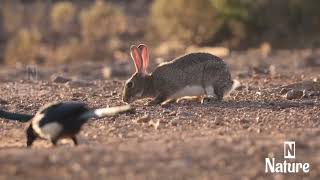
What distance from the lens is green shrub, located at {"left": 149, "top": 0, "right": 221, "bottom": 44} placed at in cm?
2547

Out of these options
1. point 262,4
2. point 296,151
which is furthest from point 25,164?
point 262,4

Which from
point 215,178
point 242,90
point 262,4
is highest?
point 262,4

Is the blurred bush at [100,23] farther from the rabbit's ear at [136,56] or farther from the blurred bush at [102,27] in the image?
the rabbit's ear at [136,56]

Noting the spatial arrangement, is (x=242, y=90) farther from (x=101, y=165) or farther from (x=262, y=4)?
(x=262, y=4)

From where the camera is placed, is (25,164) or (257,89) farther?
(257,89)

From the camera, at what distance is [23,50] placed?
84.3 ft

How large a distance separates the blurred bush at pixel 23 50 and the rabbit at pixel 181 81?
44.3ft

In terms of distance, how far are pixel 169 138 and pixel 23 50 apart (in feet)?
59.9

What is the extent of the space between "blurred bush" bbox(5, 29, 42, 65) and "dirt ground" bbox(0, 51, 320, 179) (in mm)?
10553

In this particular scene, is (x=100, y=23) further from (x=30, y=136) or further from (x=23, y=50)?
(x=30, y=136)

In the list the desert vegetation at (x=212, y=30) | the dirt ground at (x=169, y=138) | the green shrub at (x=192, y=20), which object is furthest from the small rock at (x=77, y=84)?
the green shrub at (x=192, y=20)

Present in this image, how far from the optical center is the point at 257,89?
12.8m

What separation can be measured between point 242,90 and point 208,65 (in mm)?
1630

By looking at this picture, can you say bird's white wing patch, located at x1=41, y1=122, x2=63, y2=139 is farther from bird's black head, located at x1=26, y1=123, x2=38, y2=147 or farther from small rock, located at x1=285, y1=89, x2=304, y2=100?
small rock, located at x1=285, y1=89, x2=304, y2=100
